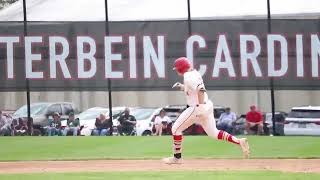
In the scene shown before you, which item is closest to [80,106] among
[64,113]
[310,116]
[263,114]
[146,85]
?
[64,113]

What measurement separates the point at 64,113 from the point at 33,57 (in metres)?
2.17

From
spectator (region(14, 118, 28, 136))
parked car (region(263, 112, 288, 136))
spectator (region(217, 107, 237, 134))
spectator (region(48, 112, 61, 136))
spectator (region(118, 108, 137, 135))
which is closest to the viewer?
spectator (region(217, 107, 237, 134))

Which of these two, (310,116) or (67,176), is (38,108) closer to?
(310,116)

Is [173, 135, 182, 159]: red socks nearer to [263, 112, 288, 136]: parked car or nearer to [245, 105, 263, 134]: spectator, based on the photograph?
[245, 105, 263, 134]: spectator

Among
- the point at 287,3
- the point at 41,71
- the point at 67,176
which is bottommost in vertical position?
the point at 67,176

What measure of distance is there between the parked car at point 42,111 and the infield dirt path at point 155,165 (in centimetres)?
1049

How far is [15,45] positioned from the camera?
2667cm

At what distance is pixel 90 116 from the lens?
26.5m

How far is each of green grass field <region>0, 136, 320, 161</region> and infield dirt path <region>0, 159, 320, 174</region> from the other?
3.52 feet

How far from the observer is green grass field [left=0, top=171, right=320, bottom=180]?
1131cm

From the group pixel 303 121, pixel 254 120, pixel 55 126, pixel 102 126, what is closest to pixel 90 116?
pixel 102 126

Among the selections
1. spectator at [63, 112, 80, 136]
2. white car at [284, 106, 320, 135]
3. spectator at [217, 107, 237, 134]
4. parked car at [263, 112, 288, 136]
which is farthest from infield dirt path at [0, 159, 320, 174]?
parked car at [263, 112, 288, 136]

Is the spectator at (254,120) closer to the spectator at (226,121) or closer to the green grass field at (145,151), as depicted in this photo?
the spectator at (226,121)

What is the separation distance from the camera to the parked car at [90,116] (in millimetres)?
25734
